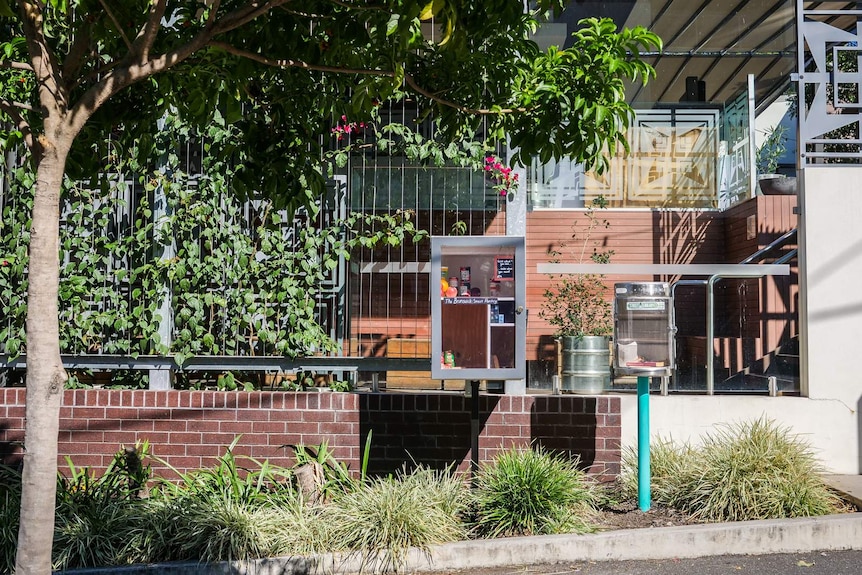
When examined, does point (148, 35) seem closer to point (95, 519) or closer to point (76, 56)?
point (76, 56)

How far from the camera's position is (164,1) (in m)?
3.91

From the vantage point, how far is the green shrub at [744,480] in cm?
596

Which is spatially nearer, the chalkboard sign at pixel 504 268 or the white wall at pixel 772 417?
the chalkboard sign at pixel 504 268

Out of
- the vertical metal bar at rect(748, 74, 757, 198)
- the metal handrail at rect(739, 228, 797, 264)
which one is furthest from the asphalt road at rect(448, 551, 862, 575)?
the vertical metal bar at rect(748, 74, 757, 198)

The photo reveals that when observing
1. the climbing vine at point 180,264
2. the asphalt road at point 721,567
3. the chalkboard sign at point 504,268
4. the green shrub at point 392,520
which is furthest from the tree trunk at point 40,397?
the climbing vine at point 180,264

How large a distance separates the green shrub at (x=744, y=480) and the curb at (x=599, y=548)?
171 millimetres

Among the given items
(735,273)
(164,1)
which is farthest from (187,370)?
(735,273)

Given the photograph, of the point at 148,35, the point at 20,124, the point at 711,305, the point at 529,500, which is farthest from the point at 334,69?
the point at 711,305

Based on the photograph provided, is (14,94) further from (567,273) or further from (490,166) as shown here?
(567,273)

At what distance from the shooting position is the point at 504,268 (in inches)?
249

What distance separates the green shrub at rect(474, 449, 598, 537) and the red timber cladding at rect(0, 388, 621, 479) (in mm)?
887

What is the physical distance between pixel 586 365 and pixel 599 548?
231 cm

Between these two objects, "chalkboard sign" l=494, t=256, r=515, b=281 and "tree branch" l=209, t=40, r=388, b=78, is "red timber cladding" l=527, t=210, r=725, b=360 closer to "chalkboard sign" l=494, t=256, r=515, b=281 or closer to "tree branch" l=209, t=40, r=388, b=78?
"chalkboard sign" l=494, t=256, r=515, b=281

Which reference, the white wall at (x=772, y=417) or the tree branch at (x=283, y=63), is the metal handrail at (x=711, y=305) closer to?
the white wall at (x=772, y=417)
